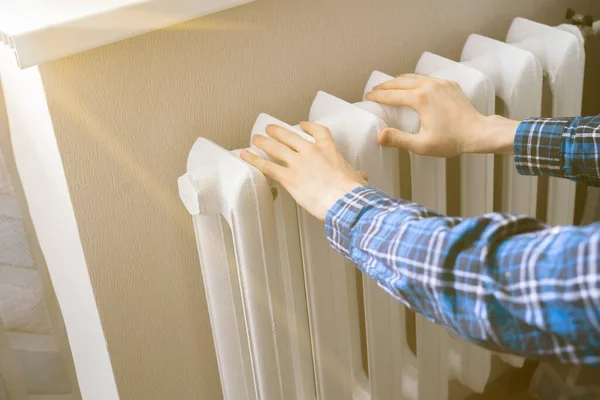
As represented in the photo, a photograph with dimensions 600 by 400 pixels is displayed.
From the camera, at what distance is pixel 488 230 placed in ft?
1.79

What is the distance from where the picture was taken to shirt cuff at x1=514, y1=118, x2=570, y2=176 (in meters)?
0.81

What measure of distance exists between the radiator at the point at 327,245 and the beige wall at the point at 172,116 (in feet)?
0.17

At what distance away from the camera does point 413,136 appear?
783mm

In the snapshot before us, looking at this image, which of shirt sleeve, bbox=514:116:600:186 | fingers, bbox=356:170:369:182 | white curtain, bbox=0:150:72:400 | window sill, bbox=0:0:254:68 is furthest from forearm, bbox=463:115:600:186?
white curtain, bbox=0:150:72:400

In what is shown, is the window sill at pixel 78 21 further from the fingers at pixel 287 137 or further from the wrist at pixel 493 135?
the wrist at pixel 493 135

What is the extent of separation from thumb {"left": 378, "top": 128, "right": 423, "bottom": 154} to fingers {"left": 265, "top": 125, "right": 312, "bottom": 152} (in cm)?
10

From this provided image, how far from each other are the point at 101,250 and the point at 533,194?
0.61 metres

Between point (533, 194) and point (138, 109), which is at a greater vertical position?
point (138, 109)

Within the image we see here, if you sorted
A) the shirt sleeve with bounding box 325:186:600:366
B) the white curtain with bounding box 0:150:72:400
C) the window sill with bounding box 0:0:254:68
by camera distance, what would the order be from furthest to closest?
the white curtain with bounding box 0:150:72:400 < the window sill with bounding box 0:0:254:68 < the shirt sleeve with bounding box 325:186:600:366

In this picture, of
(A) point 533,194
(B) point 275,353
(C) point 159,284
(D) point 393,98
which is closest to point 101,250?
(C) point 159,284

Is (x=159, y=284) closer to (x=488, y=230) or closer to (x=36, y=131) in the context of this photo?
(x=36, y=131)

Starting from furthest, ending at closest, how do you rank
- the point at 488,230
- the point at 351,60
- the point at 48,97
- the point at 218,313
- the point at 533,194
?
the point at 533,194 → the point at 351,60 → the point at 218,313 → the point at 48,97 → the point at 488,230

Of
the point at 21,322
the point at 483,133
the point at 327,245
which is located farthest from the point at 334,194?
the point at 21,322

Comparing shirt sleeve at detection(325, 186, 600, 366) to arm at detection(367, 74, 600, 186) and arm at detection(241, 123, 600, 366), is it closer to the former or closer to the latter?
arm at detection(241, 123, 600, 366)
